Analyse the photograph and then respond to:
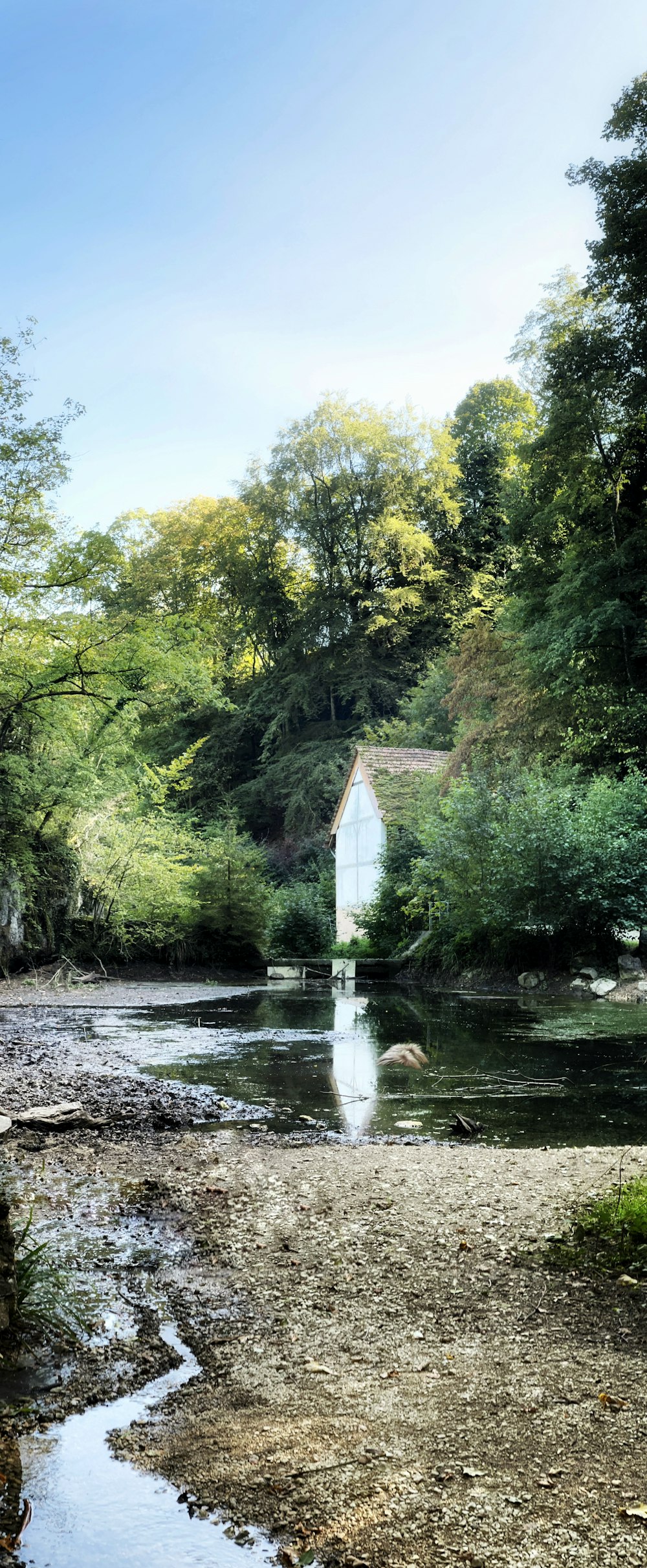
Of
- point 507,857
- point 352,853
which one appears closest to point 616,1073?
point 507,857

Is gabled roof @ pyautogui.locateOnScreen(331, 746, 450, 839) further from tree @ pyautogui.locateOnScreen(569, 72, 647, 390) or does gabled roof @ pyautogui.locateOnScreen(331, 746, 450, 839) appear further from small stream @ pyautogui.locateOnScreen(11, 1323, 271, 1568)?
small stream @ pyautogui.locateOnScreen(11, 1323, 271, 1568)

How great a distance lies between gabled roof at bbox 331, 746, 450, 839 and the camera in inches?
1305

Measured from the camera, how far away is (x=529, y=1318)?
3.79 metres

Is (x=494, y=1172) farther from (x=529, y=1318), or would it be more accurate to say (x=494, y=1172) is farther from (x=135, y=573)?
(x=135, y=573)

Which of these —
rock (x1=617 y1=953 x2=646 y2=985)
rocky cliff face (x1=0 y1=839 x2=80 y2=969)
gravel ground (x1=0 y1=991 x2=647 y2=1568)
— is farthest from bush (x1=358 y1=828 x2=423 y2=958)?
gravel ground (x1=0 y1=991 x2=647 y2=1568)

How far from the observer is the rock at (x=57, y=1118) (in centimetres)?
710

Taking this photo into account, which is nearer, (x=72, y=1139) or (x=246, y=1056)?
(x=72, y=1139)

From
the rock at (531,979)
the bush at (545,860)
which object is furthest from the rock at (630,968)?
the rock at (531,979)

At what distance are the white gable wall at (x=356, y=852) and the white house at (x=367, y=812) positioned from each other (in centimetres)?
2

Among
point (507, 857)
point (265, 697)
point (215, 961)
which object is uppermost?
point (265, 697)

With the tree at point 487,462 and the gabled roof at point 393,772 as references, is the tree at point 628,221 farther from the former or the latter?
the tree at point 487,462

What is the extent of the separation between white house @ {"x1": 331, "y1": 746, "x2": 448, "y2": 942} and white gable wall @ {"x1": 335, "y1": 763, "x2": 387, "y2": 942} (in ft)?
0.07

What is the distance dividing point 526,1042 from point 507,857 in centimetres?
810

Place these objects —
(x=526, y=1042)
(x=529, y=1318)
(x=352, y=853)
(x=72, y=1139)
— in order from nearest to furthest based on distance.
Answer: (x=529, y=1318) → (x=72, y=1139) → (x=526, y=1042) → (x=352, y=853)
